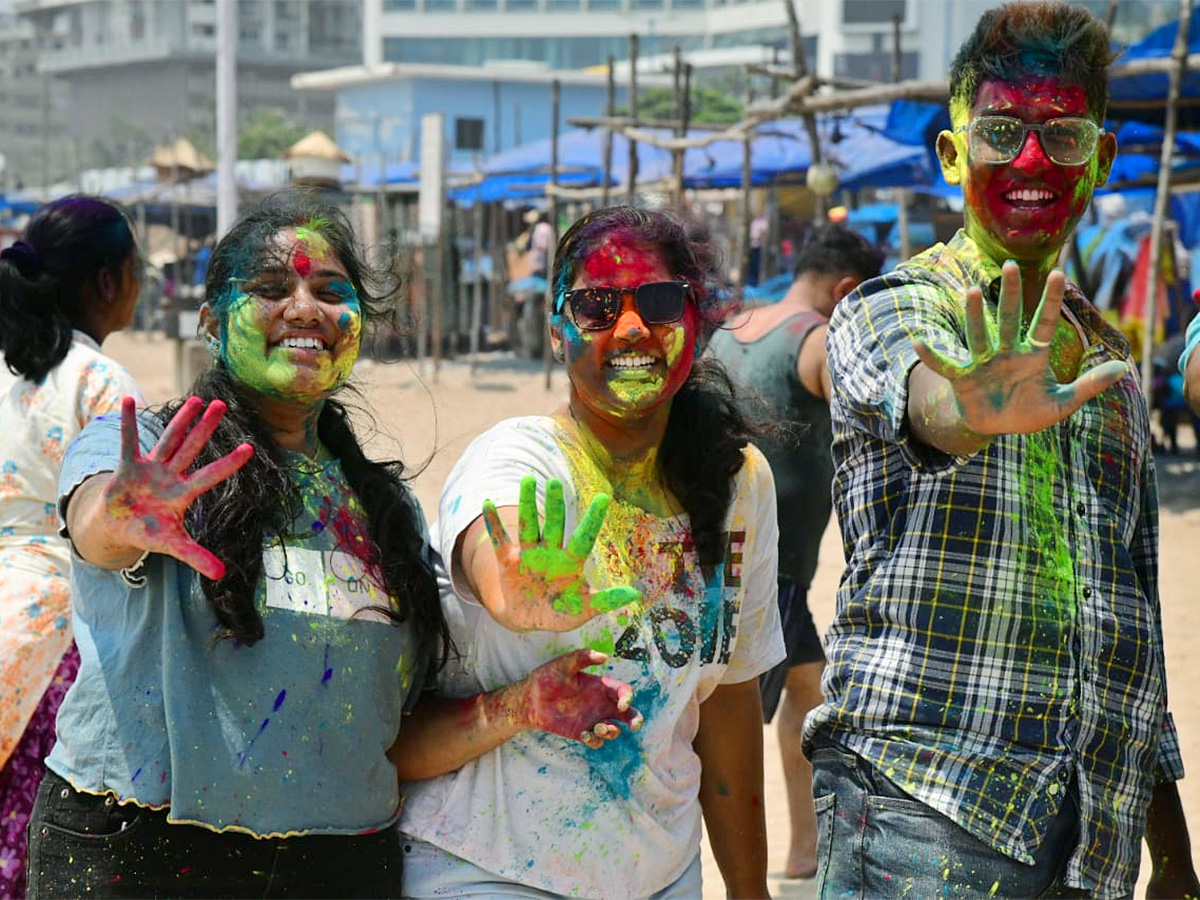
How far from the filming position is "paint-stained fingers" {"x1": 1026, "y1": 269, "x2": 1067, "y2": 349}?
6.36 feet

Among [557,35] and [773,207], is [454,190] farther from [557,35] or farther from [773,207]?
[557,35]

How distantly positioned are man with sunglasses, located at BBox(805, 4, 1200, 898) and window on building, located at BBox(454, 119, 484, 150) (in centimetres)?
4160

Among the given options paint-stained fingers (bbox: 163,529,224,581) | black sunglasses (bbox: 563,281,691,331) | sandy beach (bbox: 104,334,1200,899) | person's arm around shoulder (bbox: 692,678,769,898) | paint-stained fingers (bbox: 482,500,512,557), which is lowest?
sandy beach (bbox: 104,334,1200,899)

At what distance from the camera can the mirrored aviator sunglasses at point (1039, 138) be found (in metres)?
2.45

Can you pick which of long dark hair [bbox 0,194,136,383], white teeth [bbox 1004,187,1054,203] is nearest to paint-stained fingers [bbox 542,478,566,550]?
white teeth [bbox 1004,187,1054,203]

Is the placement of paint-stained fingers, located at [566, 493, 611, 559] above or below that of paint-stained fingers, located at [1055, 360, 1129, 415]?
below

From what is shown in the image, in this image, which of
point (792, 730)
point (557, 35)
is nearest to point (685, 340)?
point (792, 730)

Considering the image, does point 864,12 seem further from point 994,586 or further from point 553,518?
point 553,518

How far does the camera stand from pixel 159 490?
212cm

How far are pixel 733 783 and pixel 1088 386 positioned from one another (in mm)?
1026

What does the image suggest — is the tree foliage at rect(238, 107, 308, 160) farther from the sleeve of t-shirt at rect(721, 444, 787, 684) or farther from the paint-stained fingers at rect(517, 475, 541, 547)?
the paint-stained fingers at rect(517, 475, 541, 547)

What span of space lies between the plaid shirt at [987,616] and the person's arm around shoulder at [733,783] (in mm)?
269

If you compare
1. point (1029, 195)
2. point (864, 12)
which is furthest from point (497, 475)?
point (864, 12)

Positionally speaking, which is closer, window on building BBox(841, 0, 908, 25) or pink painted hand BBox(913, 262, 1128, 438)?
pink painted hand BBox(913, 262, 1128, 438)
